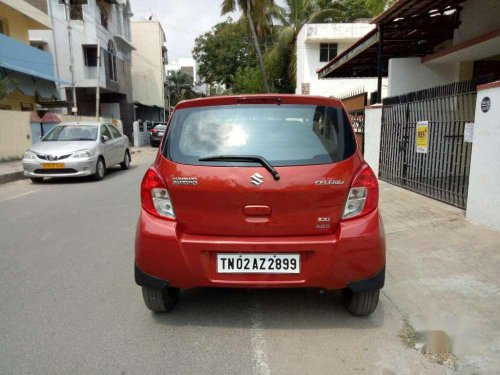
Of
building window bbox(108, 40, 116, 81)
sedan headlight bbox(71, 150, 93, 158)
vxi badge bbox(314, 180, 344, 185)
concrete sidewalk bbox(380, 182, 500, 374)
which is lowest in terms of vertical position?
concrete sidewalk bbox(380, 182, 500, 374)

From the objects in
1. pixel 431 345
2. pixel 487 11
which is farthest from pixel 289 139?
pixel 487 11

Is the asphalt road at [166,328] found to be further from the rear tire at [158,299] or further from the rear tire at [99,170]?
the rear tire at [99,170]

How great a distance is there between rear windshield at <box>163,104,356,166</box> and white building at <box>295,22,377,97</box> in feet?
79.0

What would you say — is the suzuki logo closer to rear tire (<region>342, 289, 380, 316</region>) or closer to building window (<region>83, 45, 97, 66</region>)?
rear tire (<region>342, 289, 380, 316</region>)

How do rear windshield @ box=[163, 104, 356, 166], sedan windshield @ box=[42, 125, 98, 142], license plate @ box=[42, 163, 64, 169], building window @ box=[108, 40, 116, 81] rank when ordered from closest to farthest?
rear windshield @ box=[163, 104, 356, 166], license plate @ box=[42, 163, 64, 169], sedan windshield @ box=[42, 125, 98, 142], building window @ box=[108, 40, 116, 81]

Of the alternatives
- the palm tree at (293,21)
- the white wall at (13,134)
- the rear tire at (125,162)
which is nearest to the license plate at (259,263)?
the rear tire at (125,162)

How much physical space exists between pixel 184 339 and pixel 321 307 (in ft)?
3.84

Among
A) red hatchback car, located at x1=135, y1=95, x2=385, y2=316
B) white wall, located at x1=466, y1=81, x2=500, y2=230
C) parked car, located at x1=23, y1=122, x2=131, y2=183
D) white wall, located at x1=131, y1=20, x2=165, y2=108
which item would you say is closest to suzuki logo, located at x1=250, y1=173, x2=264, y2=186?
red hatchback car, located at x1=135, y1=95, x2=385, y2=316

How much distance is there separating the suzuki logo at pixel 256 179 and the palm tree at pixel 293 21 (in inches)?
1106

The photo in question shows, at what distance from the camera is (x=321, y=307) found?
3492 millimetres

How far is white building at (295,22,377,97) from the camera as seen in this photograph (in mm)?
26109

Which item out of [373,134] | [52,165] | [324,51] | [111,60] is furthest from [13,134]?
[324,51]

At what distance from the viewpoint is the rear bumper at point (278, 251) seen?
2.88 meters

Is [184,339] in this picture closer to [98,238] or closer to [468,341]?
[468,341]
